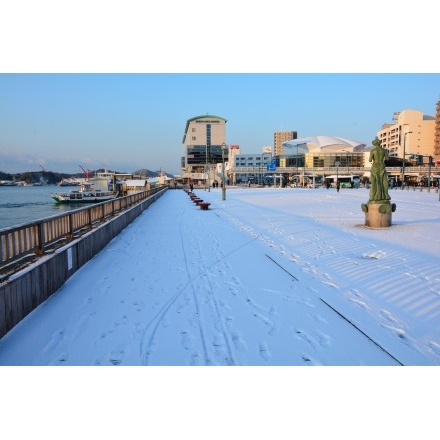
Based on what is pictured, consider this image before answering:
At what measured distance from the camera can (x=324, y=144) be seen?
16262 centimetres

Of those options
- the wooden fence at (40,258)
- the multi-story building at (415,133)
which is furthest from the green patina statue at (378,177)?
the multi-story building at (415,133)

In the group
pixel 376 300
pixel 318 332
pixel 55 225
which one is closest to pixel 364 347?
pixel 318 332

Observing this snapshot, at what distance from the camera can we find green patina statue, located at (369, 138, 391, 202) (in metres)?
15.5

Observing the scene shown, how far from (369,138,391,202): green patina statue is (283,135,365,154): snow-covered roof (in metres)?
148

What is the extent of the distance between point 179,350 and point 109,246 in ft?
27.3

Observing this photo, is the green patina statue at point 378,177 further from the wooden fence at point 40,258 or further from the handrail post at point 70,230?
the handrail post at point 70,230

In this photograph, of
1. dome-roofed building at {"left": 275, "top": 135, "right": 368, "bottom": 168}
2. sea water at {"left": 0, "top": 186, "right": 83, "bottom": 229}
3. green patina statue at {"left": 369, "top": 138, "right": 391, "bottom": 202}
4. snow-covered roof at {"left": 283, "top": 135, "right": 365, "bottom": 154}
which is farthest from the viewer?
snow-covered roof at {"left": 283, "top": 135, "right": 365, "bottom": 154}

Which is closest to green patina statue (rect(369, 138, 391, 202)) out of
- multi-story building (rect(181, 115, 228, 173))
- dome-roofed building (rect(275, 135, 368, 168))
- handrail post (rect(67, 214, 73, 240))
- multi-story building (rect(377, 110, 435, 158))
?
handrail post (rect(67, 214, 73, 240))

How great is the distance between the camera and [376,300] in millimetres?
6598

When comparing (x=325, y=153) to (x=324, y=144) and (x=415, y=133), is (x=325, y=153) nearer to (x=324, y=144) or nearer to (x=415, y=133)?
(x=324, y=144)

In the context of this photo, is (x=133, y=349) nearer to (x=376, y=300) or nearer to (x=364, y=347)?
(x=364, y=347)

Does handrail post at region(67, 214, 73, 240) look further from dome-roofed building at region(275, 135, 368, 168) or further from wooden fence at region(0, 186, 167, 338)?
dome-roofed building at region(275, 135, 368, 168)

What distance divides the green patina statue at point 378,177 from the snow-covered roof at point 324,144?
14770 centimetres

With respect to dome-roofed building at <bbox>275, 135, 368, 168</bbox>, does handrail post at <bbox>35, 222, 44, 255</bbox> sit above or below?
below
